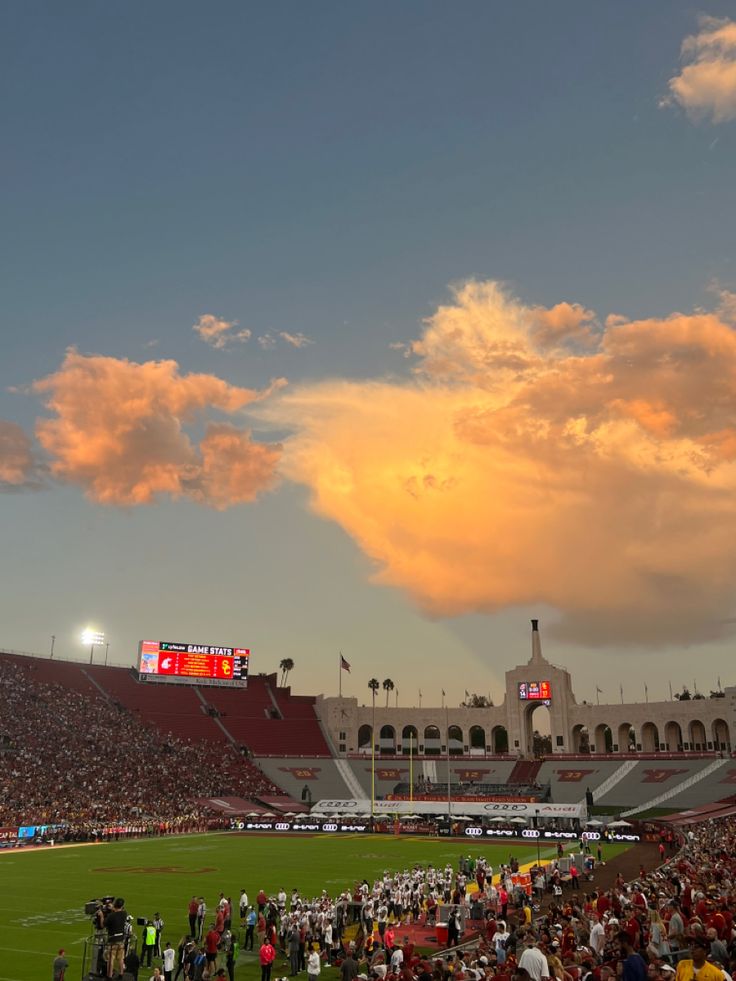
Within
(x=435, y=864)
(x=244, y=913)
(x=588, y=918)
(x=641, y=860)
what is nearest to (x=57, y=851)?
(x=435, y=864)

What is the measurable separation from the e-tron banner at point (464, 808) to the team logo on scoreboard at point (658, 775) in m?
14.6

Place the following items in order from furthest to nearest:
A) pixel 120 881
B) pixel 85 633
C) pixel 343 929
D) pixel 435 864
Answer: pixel 85 633 < pixel 435 864 < pixel 120 881 < pixel 343 929

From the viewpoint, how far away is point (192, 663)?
345 feet

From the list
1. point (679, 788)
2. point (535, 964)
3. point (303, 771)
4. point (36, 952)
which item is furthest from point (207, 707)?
point (535, 964)

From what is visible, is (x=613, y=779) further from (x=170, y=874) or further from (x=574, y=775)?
(x=170, y=874)

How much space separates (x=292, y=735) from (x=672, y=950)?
96748 millimetres

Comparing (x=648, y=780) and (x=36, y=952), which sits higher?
(x=648, y=780)

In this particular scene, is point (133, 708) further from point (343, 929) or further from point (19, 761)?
point (343, 929)

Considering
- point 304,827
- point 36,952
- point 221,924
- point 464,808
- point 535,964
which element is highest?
point 464,808

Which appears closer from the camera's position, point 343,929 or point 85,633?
point 343,929

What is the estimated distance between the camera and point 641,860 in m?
50.1

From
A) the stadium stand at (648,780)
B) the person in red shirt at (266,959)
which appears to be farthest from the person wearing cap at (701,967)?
the stadium stand at (648,780)

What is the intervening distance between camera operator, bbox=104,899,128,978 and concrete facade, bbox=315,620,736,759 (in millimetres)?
88716

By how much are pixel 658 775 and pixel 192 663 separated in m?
57.1
